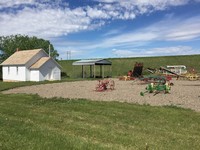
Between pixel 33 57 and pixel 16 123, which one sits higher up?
pixel 33 57

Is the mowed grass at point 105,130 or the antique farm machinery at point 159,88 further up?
the antique farm machinery at point 159,88

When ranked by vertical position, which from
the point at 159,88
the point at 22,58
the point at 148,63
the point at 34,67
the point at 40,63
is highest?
the point at 22,58

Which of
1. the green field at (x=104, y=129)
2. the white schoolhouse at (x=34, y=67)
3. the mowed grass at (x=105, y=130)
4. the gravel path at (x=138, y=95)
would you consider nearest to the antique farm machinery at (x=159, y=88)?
the gravel path at (x=138, y=95)

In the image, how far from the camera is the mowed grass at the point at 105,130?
21.8ft

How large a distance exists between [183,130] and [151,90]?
444 inches

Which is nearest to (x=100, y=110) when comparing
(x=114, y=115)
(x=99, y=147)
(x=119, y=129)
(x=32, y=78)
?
(x=114, y=115)

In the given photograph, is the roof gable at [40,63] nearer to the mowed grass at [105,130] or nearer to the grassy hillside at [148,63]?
the grassy hillside at [148,63]

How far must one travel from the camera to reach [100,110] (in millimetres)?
12430

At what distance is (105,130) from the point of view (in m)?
8.30

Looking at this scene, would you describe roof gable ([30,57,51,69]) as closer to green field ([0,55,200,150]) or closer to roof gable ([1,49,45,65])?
roof gable ([1,49,45,65])

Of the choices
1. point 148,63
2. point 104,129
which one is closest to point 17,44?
point 148,63

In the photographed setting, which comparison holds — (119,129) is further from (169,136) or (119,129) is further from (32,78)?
(32,78)

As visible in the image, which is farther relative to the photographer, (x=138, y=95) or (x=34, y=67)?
(x=34, y=67)

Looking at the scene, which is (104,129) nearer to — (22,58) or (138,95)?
(138,95)
